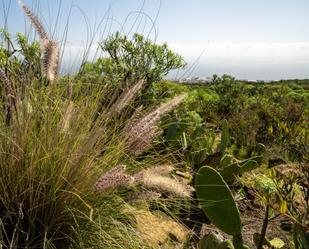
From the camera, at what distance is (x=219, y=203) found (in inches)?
99.5

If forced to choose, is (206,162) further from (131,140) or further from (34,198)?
(34,198)

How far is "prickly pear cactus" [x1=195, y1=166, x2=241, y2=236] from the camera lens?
2502mm

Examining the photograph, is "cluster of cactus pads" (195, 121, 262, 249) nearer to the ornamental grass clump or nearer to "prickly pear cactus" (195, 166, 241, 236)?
"prickly pear cactus" (195, 166, 241, 236)

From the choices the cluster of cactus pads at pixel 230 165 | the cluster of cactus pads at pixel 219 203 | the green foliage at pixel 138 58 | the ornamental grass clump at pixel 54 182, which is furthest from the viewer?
the green foliage at pixel 138 58

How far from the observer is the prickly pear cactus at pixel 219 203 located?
98.5 inches

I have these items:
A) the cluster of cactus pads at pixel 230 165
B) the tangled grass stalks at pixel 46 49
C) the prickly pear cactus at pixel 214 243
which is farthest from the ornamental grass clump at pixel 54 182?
the cluster of cactus pads at pixel 230 165

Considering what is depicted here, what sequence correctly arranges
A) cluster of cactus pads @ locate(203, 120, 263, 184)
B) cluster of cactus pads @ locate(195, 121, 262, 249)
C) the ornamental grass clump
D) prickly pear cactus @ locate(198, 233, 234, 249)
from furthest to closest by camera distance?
cluster of cactus pads @ locate(203, 120, 263, 184) → cluster of cactus pads @ locate(195, 121, 262, 249) → prickly pear cactus @ locate(198, 233, 234, 249) → the ornamental grass clump

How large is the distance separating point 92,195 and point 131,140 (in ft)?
1.09

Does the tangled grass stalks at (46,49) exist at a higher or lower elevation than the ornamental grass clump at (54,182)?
higher

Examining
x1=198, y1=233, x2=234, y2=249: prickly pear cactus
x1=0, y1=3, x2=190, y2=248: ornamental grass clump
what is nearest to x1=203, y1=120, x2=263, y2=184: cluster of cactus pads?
x1=198, y1=233, x2=234, y2=249: prickly pear cactus

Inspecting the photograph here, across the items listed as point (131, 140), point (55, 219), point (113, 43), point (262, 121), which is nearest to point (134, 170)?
point (131, 140)

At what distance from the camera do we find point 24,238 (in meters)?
1.95

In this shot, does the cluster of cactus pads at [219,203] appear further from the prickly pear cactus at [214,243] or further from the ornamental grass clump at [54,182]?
the ornamental grass clump at [54,182]

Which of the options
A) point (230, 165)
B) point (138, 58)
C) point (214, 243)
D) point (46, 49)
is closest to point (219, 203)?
point (214, 243)
